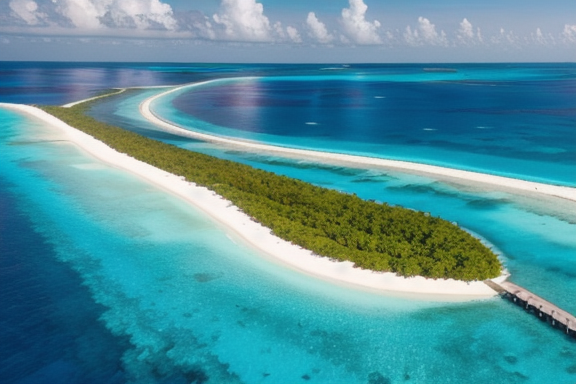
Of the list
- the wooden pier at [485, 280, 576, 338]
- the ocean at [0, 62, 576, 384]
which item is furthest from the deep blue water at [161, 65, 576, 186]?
the wooden pier at [485, 280, 576, 338]

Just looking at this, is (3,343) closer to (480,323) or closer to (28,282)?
(28,282)

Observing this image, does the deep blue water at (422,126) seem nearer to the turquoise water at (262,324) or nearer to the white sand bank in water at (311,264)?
the white sand bank in water at (311,264)

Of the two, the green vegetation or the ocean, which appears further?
the green vegetation

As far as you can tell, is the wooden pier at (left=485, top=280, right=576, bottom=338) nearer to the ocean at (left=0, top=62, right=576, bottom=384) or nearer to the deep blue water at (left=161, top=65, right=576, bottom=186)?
the ocean at (left=0, top=62, right=576, bottom=384)

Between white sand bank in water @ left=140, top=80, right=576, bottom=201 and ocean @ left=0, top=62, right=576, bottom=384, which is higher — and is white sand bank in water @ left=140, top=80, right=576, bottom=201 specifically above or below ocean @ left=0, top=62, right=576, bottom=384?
above

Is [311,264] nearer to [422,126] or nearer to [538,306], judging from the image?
[538,306]

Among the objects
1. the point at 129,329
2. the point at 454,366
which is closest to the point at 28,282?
the point at 129,329

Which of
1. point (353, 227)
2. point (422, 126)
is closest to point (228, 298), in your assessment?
point (353, 227)

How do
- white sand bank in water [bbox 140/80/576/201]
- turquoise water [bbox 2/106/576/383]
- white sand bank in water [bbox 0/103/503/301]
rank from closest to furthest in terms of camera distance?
turquoise water [bbox 2/106/576/383] < white sand bank in water [bbox 0/103/503/301] < white sand bank in water [bbox 140/80/576/201]
